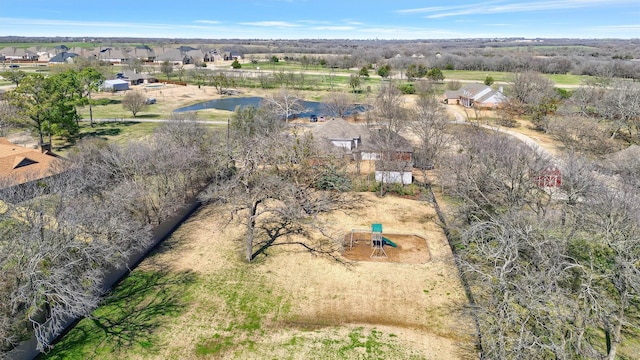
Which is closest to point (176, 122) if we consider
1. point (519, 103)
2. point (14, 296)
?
point (14, 296)

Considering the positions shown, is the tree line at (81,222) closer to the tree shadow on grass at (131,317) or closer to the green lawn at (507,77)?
the tree shadow on grass at (131,317)

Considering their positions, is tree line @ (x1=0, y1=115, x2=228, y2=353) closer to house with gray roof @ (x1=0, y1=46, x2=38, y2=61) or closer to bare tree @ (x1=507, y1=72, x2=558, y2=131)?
bare tree @ (x1=507, y1=72, x2=558, y2=131)

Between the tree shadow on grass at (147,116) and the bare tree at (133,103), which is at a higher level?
the bare tree at (133,103)

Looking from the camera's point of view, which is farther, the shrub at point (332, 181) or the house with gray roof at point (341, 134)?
the house with gray roof at point (341, 134)

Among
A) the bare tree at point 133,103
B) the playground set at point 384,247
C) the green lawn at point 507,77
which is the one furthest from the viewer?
the green lawn at point 507,77

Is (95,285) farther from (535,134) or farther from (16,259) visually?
(535,134)

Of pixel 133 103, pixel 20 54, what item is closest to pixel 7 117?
pixel 133 103

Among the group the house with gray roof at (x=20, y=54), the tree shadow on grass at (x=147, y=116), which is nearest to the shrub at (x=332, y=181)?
the tree shadow on grass at (x=147, y=116)

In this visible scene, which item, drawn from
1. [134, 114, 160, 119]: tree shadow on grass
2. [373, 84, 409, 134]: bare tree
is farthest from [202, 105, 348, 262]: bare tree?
[134, 114, 160, 119]: tree shadow on grass

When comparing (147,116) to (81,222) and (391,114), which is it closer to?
(391,114)
